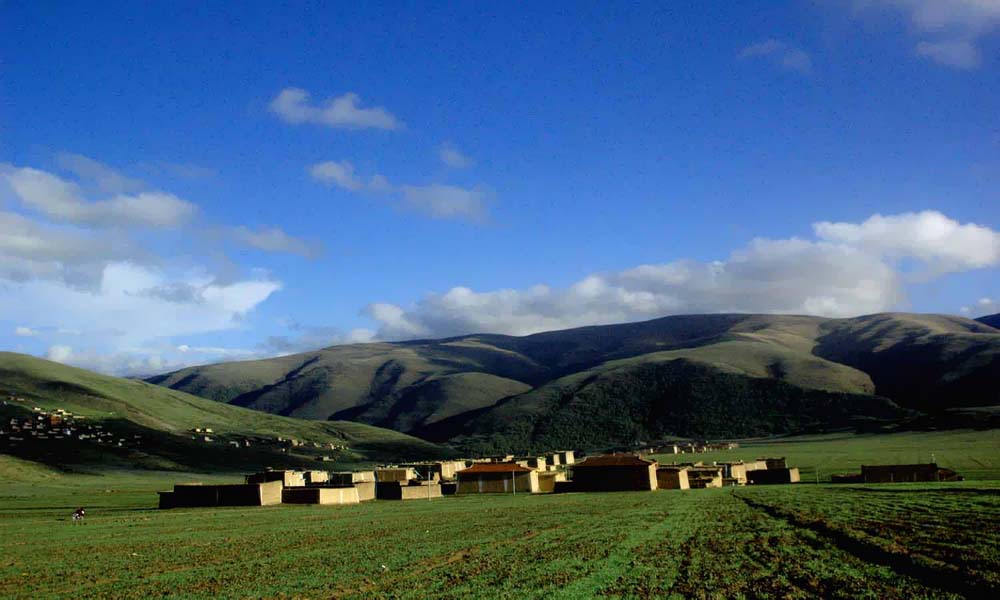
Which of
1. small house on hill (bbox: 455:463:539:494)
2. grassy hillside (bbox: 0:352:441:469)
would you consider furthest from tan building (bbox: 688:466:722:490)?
grassy hillside (bbox: 0:352:441:469)

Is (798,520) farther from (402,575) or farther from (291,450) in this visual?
(291,450)

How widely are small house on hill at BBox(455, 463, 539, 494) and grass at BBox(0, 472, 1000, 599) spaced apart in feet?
94.1

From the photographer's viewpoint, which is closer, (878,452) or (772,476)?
(772,476)

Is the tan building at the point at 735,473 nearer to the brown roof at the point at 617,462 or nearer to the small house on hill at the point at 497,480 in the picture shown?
the brown roof at the point at 617,462

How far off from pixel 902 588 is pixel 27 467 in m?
112

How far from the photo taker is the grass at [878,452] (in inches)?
3312

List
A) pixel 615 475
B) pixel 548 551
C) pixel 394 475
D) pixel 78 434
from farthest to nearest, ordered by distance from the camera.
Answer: pixel 78 434 → pixel 394 475 → pixel 615 475 → pixel 548 551

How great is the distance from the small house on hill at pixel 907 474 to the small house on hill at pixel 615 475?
19005mm

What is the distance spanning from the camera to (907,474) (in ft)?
227

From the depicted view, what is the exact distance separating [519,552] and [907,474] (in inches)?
2177

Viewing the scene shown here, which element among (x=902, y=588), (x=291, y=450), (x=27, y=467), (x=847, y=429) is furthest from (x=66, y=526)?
(x=847, y=429)

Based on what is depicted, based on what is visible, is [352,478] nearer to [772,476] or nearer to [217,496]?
[217,496]

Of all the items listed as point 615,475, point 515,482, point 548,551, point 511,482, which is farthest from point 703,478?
point 548,551

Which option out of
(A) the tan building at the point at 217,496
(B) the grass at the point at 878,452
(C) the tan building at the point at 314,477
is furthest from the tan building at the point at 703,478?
(A) the tan building at the point at 217,496
